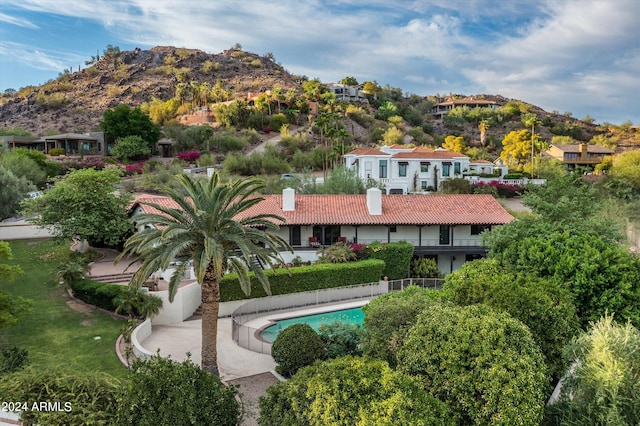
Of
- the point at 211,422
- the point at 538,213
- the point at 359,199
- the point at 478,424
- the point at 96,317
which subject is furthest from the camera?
the point at 359,199

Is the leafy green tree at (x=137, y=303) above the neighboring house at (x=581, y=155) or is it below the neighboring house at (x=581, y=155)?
below

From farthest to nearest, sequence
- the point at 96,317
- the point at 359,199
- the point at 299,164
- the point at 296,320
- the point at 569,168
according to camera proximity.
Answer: the point at 569,168 → the point at 299,164 → the point at 359,199 → the point at 296,320 → the point at 96,317

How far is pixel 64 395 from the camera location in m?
10.8

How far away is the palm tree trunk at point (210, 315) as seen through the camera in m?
15.7

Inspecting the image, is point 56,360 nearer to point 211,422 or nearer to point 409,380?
point 211,422

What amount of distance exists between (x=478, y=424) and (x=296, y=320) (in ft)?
51.8

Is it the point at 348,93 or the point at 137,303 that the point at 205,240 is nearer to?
the point at 137,303

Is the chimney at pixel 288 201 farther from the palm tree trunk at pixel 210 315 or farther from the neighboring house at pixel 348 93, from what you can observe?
the neighboring house at pixel 348 93

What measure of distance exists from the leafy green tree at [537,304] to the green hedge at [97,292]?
1678 centimetres

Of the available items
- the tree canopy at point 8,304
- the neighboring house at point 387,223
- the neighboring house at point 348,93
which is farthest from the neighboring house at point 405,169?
the neighboring house at point 348,93

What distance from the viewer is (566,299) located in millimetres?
13516

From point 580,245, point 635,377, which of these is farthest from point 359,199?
point 635,377

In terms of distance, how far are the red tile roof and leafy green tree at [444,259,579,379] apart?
17.8 meters

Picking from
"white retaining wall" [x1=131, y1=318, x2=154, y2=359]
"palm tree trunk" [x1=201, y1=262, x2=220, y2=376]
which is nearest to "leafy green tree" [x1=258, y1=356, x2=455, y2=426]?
"palm tree trunk" [x1=201, y1=262, x2=220, y2=376]
